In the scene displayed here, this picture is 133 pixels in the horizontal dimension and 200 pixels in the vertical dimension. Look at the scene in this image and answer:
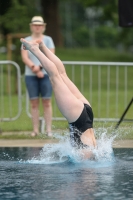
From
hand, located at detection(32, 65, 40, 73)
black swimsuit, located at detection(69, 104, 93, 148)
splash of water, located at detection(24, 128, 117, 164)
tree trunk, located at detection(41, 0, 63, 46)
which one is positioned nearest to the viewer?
black swimsuit, located at detection(69, 104, 93, 148)

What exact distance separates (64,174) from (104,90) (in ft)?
40.6

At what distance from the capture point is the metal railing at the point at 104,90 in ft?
46.4

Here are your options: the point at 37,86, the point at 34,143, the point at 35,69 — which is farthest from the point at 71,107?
the point at 37,86

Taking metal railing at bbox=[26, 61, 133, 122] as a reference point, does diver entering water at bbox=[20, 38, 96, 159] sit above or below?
above

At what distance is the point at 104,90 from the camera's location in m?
21.7

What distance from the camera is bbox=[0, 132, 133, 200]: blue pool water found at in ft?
26.9

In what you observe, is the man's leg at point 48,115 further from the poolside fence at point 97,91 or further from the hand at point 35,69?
the poolside fence at point 97,91

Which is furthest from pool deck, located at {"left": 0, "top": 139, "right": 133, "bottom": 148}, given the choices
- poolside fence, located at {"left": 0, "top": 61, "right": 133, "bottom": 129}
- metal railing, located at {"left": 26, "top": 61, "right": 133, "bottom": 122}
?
metal railing, located at {"left": 26, "top": 61, "right": 133, "bottom": 122}

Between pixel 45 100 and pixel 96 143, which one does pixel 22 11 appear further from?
pixel 96 143

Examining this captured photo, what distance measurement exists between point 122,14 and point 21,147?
267 centimetres

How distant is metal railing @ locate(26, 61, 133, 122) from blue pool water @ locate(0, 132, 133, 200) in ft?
8.87

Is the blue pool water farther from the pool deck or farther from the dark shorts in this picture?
the dark shorts

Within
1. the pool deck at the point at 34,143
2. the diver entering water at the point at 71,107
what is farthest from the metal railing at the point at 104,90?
the diver entering water at the point at 71,107

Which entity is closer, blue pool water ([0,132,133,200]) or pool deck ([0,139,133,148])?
blue pool water ([0,132,133,200])
